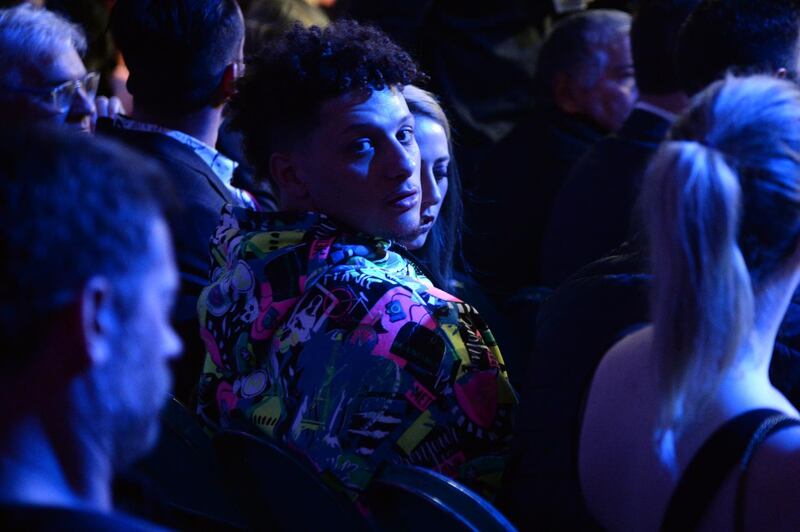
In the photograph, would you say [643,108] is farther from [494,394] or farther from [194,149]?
[494,394]

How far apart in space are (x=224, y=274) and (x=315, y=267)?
0.22 m

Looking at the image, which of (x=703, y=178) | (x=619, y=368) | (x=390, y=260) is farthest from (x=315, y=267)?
(x=703, y=178)

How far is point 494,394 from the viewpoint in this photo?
1.75m

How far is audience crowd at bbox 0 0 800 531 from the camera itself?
93 centimetres

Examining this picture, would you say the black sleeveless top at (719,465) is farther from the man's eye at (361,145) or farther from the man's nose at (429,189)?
the man's nose at (429,189)

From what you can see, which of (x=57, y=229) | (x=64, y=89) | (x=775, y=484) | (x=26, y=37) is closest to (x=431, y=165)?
(x=64, y=89)

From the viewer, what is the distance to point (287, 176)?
2.01m

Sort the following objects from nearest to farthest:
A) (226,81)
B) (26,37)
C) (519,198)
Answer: (26,37) < (226,81) < (519,198)

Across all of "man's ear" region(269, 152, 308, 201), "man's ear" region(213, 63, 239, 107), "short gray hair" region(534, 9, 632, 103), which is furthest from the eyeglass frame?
"short gray hair" region(534, 9, 632, 103)

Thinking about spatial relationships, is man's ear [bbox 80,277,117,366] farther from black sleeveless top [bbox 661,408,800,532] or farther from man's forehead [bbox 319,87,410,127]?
man's forehead [bbox 319,87,410,127]

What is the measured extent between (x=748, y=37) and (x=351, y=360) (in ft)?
4.56

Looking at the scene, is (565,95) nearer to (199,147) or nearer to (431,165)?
(431,165)

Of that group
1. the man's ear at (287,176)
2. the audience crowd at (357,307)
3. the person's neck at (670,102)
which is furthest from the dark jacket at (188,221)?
the person's neck at (670,102)

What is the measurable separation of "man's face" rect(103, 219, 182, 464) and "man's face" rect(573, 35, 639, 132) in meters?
2.90
